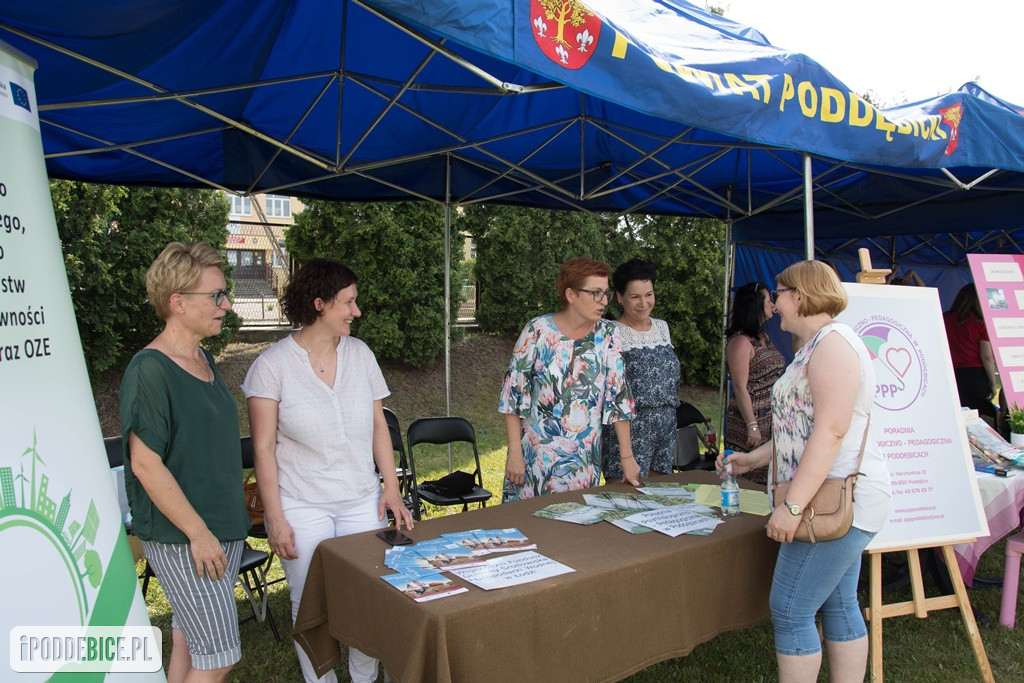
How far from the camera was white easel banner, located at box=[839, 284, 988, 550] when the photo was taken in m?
2.86

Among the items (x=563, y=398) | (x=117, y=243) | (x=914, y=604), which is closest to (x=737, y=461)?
(x=563, y=398)

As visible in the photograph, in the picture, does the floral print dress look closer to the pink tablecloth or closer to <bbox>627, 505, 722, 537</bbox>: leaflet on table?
<bbox>627, 505, 722, 537</bbox>: leaflet on table

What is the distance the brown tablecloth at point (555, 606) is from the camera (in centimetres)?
183

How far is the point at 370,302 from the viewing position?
9.34 m

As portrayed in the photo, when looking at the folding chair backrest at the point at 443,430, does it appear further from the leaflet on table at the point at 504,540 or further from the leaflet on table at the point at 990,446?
the leaflet on table at the point at 990,446

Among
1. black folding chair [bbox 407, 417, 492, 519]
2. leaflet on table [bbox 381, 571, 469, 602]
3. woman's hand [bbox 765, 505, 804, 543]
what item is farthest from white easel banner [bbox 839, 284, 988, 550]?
black folding chair [bbox 407, 417, 492, 519]

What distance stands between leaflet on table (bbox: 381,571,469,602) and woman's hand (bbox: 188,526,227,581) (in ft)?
1.57

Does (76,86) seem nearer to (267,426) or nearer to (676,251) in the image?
(267,426)

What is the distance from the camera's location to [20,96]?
1.55 meters

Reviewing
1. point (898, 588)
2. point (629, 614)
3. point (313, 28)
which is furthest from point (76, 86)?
point (898, 588)

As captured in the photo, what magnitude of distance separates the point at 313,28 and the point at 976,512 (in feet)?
10.8

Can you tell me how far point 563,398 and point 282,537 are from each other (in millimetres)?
1248

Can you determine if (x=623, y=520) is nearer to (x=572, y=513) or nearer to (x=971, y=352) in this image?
(x=572, y=513)

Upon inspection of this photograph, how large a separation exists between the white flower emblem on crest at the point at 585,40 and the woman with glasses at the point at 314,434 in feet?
3.60
